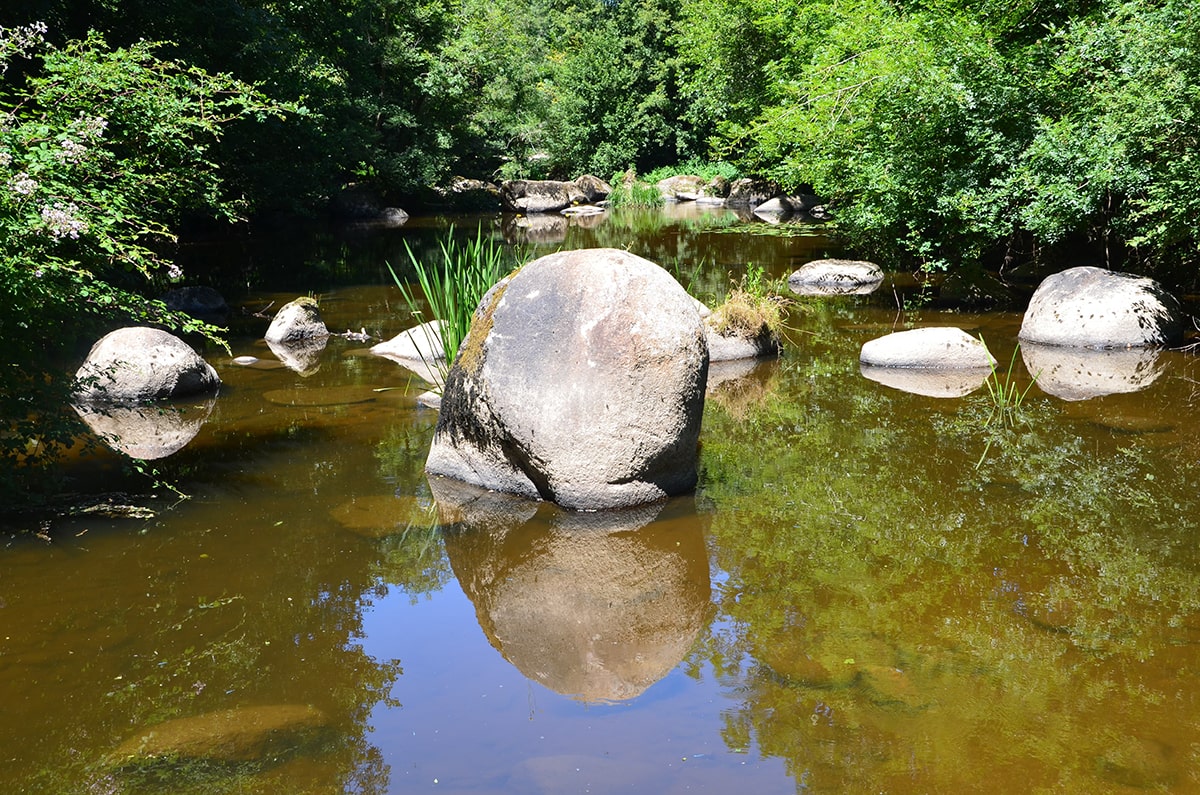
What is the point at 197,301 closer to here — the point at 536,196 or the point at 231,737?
the point at 231,737

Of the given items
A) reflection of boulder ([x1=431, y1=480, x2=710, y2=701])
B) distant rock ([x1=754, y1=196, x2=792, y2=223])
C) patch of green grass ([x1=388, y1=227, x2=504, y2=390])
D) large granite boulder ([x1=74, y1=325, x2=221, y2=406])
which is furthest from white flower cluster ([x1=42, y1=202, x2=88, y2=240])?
distant rock ([x1=754, y1=196, x2=792, y2=223])

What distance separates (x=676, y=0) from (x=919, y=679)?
40.6m

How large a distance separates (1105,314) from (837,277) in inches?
225

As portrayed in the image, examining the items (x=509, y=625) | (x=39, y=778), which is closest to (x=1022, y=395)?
(x=509, y=625)

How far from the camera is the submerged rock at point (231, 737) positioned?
3.84 meters

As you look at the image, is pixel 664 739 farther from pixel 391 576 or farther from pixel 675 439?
pixel 675 439

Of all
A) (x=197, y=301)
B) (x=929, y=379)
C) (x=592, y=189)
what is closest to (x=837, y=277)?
(x=929, y=379)

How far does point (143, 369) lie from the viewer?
9164 millimetres

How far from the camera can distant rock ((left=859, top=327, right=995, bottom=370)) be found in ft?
33.6

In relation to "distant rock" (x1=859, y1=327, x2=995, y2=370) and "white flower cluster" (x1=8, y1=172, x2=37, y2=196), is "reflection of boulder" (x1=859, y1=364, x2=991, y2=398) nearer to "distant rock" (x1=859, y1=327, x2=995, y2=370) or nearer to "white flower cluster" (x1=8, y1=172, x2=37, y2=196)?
"distant rock" (x1=859, y1=327, x2=995, y2=370)

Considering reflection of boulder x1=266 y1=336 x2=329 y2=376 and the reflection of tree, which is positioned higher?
reflection of boulder x1=266 y1=336 x2=329 y2=376

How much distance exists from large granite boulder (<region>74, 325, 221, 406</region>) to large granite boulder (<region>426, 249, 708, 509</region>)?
155 inches

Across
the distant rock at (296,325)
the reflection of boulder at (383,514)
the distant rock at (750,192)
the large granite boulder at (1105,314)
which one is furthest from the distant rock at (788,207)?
the reflection of boulder at (383,514)

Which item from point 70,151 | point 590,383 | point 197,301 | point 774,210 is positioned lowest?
point 774,210
